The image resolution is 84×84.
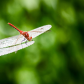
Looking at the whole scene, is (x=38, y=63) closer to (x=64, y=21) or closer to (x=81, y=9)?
(x=64, y=21)

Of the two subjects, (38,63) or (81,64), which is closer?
(38,63)

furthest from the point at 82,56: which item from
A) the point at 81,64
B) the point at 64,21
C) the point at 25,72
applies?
the point at 25,72

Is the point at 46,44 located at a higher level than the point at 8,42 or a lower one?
lower

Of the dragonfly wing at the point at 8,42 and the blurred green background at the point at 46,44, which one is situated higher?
the dragonfly wing at the point at 8,42

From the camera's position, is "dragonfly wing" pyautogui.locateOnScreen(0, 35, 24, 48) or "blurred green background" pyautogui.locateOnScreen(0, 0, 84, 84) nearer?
"dragonfly wing" pyautogui.locateOnScreen(0, 35, 24, 48)

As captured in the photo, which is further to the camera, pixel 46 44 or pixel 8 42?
pixel 46 44

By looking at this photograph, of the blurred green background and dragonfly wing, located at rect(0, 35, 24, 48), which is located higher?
dragonfly wing, located at rect(0, 35, 24, 48)

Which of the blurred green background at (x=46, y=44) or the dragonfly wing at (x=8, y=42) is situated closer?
the dragonfly wing at (x=8, y=42)

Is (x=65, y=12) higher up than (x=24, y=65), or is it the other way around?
(x=65, y=12)
